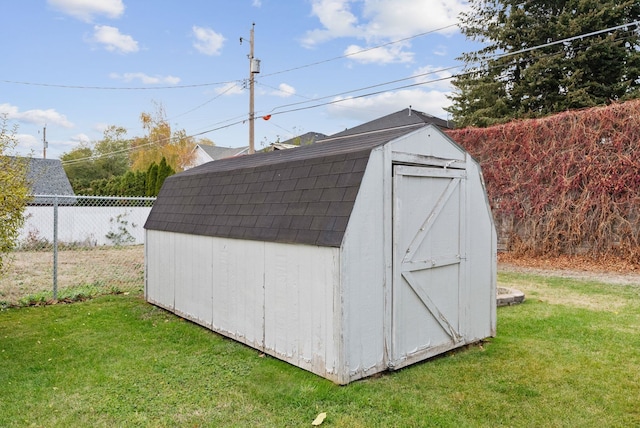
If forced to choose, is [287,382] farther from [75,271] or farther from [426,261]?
[75,271]

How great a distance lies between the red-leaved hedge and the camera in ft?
30.0

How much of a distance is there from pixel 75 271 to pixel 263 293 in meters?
6.84

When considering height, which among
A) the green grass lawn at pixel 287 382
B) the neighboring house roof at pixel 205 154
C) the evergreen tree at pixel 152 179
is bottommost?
the green grass lawn at pixel 287 382

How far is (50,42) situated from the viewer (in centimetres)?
1048

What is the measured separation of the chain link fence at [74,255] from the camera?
263 inches

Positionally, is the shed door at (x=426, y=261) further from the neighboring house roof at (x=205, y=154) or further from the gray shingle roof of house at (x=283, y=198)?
the neighboring house roof at (x=205, y=154)

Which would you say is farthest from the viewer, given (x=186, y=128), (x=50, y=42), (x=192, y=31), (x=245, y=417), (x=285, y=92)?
(x=186, y=128)

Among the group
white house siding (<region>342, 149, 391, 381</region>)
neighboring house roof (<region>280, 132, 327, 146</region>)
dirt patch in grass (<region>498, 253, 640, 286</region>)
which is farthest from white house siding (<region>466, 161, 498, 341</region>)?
neighboring house roof (<region>280, 132, 327, 146</region>)

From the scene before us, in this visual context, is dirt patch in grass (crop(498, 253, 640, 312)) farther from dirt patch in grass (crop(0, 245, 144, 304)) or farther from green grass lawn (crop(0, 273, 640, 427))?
dirt patch in grass (crop(0, 245, 144, 304))

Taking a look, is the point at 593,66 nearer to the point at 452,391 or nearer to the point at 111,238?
the point at 452,391

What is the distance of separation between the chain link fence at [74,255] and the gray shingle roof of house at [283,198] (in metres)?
1.88

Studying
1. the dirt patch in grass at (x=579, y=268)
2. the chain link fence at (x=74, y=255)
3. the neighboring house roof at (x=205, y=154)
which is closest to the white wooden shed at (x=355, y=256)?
the chain link fence at (x=74, y=255)

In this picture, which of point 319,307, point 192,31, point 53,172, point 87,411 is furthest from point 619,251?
point 53,172

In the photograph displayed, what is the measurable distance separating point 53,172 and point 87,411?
21760mm
